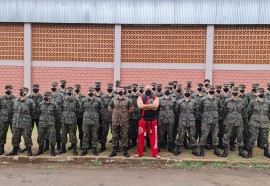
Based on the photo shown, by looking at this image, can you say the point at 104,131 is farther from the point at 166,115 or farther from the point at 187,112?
the point at 187,112

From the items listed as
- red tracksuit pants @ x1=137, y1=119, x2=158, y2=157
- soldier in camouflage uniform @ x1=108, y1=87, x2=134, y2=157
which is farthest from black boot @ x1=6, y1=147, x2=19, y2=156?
red tracksuit pants @ x1=137, y1=119, x2=158, y2=157

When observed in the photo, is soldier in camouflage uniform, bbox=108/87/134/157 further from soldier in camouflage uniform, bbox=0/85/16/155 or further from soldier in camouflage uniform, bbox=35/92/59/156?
soldier in camouflage uniform, bbox=0/85/16/155

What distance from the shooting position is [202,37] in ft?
47.4

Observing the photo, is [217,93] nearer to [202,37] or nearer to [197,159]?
[197,159]

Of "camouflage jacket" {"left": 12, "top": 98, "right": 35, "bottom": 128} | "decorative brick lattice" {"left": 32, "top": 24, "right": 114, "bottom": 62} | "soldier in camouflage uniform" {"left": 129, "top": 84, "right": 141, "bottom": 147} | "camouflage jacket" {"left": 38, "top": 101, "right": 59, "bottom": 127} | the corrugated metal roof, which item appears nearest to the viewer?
"camouflage jacket" {"left": 12, "top": 98, "right": 35, "bottom": 128}

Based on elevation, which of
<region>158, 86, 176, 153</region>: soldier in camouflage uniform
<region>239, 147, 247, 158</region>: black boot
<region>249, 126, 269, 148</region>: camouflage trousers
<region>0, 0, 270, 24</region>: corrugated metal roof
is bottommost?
<region>239, 147, 247, 158</region>: black boot

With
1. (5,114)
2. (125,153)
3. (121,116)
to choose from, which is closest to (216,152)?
(125,153)

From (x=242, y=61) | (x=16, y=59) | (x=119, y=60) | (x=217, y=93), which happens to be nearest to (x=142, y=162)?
(x=217, y=93)

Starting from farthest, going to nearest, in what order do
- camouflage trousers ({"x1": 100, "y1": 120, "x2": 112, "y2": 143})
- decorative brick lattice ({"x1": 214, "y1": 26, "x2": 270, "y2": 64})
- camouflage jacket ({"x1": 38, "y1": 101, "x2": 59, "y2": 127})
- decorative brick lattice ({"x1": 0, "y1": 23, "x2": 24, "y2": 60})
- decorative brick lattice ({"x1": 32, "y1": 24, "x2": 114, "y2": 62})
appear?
1. decorative brick lattice ({"x1": 0, "y1": 23, "x2": 24, "y2": 60})
2. decorative brick lattice ({"x1": 32, "y1": 24, "x2": 114, "y2": 62})
3. decorative brick lattice ({"x1": 214, "y1": 26, "x2": 270, "y2": 64})
4. camouflage trousers ({"x1": 100, "y1": 120, "x2": 112, "y2": 143})
5. camouflage jacket ({"x1": 38, "y1": 101, "x2": 59, "y2": 127})

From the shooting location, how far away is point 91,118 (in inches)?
322

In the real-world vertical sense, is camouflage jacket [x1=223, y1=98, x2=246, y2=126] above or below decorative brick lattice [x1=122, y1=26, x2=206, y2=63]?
below

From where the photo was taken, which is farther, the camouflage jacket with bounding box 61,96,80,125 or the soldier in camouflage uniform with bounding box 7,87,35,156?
the camouflage jacket with bounding box 61,96,80,125

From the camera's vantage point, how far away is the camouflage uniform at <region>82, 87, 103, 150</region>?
8.17 metres

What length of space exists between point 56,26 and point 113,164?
29.0 feet
